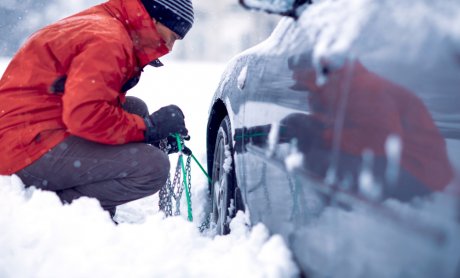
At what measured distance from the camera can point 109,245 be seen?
192 cm

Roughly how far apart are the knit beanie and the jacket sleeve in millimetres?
331

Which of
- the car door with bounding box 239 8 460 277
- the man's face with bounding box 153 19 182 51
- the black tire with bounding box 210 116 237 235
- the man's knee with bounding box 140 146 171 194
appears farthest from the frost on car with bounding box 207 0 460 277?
the man's knee with bounding box 140 146 171 194

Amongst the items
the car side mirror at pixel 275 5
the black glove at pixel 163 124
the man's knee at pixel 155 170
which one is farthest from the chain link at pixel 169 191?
the car side mirror at pixel 275 5

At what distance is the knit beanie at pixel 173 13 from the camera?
254 cm

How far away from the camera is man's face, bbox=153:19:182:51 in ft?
8.63

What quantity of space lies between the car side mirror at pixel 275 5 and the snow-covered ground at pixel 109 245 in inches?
31.4

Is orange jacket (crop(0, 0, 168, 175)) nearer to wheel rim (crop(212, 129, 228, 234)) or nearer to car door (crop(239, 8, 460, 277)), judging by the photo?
wheel rim (crop(212, 129, 228, 234))

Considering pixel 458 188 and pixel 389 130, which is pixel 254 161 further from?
pixel 458 188

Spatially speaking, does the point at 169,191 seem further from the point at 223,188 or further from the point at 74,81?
the point at 74,81

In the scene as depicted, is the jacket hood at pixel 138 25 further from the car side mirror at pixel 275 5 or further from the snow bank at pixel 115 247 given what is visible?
the car side mirror at pixel 275 5

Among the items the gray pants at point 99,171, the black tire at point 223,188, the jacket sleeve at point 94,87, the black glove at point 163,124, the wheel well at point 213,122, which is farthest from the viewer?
the wheel well at point 213,122

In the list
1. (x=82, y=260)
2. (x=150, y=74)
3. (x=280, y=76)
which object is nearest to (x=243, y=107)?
(x=280, y=76)

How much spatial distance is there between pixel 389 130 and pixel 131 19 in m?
1.87

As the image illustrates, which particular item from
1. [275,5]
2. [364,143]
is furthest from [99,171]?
[364,143]
